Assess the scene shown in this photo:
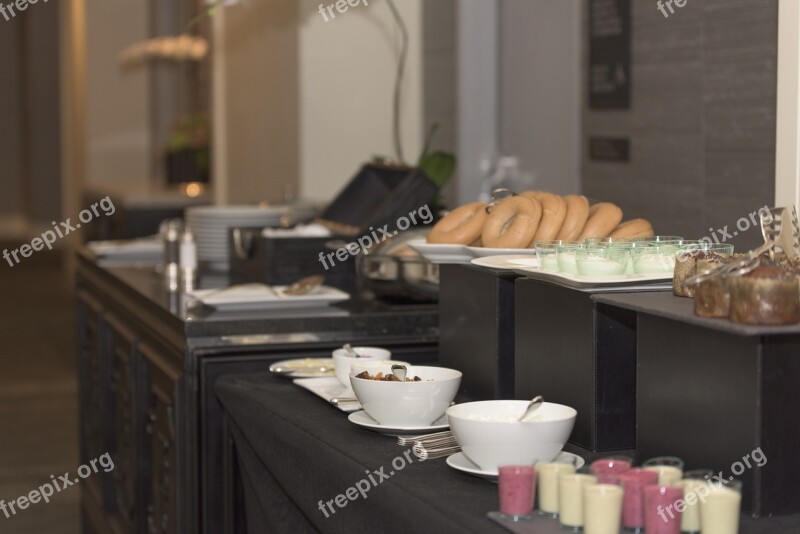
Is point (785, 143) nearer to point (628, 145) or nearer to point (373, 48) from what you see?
point (628, 145)

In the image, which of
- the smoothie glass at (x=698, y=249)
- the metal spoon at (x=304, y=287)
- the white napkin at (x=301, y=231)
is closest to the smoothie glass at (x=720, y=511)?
the smoothie glass at (x=698, y=249)

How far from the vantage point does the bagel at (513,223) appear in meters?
1.89

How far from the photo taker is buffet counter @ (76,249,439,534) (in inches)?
87.3

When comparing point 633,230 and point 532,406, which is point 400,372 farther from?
point 633,230

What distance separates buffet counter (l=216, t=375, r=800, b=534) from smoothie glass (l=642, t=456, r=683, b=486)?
0.09 m

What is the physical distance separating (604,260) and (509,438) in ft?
0.99

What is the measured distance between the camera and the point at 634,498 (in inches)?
45.3

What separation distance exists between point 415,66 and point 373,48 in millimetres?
Result: 192

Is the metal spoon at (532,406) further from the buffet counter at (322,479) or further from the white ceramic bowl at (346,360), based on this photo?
the white ceramic bowl at (346,360)

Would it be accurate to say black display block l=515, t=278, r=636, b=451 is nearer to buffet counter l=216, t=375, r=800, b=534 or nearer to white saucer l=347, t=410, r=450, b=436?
buffet counter l=216, t=375, r=800, b=534

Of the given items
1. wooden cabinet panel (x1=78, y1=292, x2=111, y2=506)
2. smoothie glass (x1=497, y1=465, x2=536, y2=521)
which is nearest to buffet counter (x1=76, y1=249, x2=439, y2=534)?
wooden cabinet panel (x1=78, y1=292, x2=111, y2=506)

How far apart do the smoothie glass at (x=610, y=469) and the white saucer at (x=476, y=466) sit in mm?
96

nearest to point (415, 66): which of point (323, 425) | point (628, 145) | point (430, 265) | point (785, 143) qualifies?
point (628, 145)

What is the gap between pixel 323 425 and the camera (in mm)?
1686
